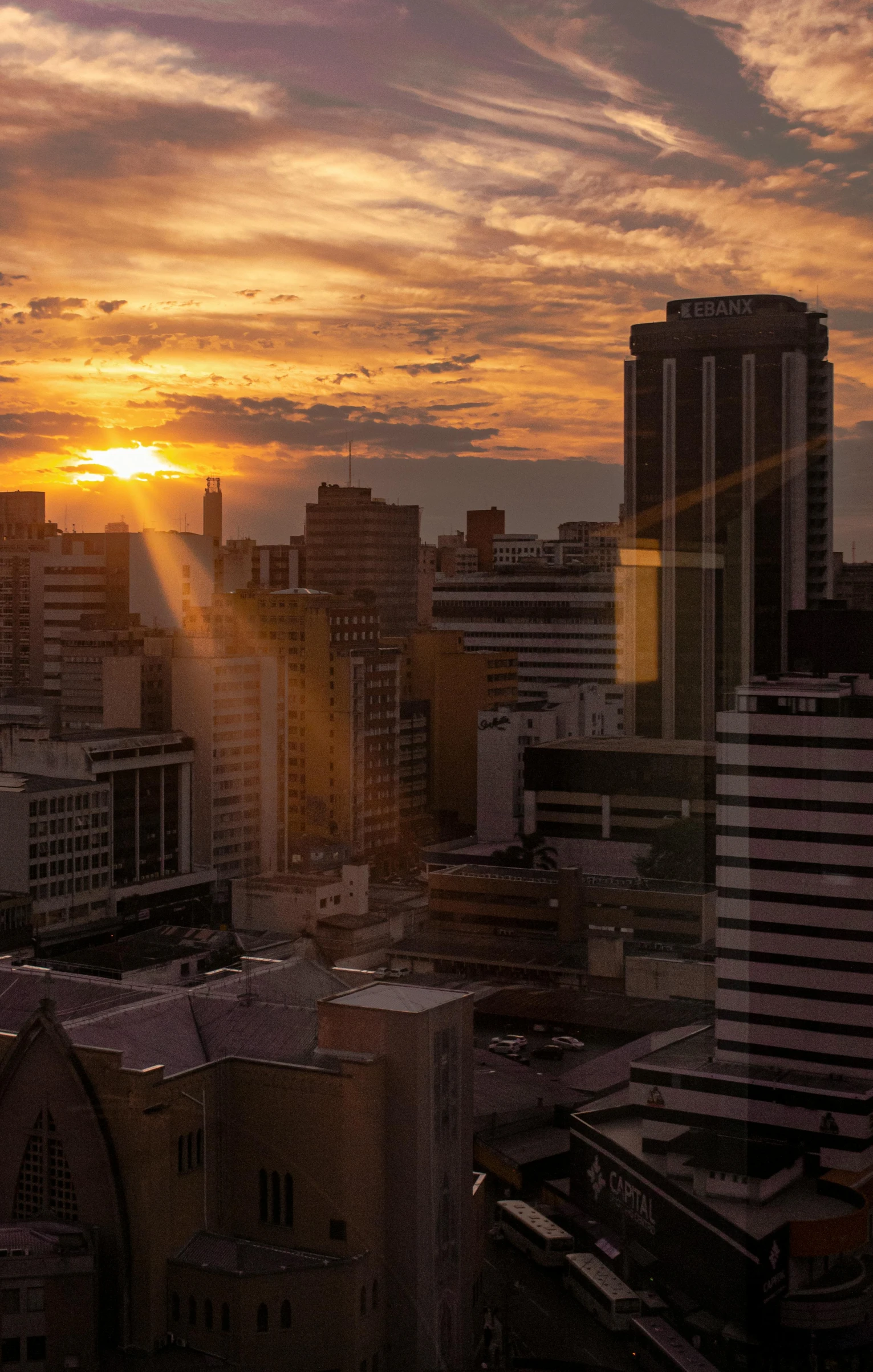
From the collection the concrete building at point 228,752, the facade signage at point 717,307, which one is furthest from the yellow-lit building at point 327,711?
the facade signage at point 717,307

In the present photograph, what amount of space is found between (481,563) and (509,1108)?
31.1 m

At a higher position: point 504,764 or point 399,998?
point 504,764

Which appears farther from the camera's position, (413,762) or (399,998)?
(413,762)

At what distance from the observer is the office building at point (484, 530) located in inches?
1608

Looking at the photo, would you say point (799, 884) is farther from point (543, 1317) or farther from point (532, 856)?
point (532, 856)

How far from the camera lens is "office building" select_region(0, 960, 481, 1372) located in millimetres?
6590

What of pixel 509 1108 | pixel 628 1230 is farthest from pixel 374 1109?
pixel 509 1108

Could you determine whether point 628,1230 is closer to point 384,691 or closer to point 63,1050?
point 63,1050

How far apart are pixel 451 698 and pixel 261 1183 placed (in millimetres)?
15193

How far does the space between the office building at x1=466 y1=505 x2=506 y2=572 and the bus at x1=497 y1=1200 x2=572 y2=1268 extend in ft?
107

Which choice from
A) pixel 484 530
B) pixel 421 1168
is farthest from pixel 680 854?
pixel 484 530

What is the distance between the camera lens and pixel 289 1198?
7051mm

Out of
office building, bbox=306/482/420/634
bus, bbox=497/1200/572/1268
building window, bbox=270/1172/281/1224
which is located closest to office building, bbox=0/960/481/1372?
building window, bbox=270/1172/281/1224

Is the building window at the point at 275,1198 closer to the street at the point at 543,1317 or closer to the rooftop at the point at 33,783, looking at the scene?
the street at the point at 543,1317
